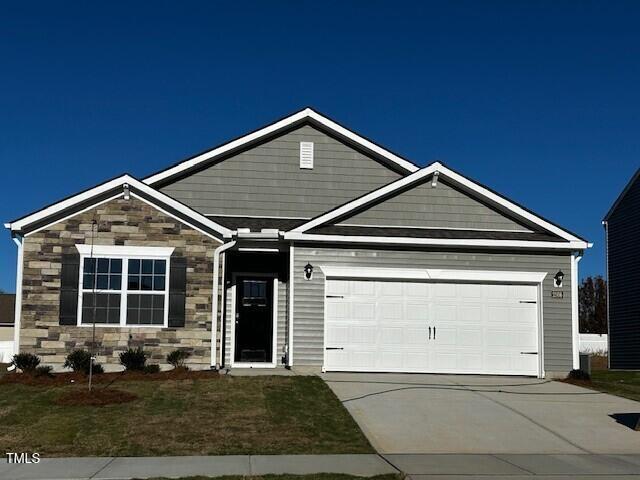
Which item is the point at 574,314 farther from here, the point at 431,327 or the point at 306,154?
the point at 306,154

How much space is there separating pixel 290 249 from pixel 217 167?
3.73m

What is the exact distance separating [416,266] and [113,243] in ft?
22.1

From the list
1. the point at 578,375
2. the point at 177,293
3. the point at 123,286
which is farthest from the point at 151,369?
the point at 578,375

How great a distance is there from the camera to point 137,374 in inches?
595

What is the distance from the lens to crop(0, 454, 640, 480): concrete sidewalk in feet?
28.6

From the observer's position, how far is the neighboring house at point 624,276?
27.6 metres

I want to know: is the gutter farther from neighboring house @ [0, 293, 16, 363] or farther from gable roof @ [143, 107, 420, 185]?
neighboring house @ [0, 293, 16, 363]

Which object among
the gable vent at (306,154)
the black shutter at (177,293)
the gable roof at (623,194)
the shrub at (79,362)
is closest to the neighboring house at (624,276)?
the gable roof at (623,194)

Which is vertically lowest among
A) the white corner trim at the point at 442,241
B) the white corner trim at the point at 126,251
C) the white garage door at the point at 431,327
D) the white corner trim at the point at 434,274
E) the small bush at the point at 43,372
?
the small bush at the point at 43,372

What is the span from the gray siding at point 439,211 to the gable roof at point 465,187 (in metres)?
0.21

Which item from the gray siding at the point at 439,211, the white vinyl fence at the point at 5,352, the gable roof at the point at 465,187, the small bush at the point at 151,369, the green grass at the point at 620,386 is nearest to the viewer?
the small bush at the point at 151,369

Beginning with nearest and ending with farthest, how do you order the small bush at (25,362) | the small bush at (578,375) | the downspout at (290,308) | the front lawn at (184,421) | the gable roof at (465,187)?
the front lawn at (184,421), the small bush at (25,362), the downspout at (290,308), the small bush at (578,375), the gable roof at (465,187)

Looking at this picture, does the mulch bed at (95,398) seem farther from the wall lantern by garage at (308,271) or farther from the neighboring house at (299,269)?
the wall lantern by garage at (308,271)

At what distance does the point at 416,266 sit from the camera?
674 inches
